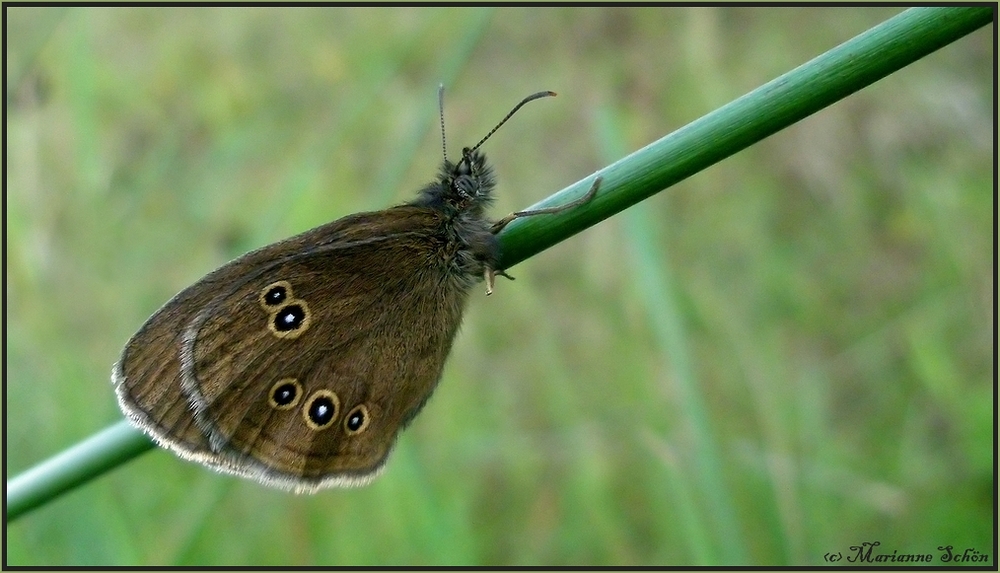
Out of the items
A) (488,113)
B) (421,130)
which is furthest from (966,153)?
(421,130)

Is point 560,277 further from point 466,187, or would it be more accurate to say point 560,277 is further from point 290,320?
point 290,320

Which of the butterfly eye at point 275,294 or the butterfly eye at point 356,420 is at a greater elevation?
the butterfly eye at point 275,294

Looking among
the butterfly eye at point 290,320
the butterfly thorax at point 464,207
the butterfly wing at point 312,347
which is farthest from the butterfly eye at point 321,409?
the butterfly thorax at point 464,207

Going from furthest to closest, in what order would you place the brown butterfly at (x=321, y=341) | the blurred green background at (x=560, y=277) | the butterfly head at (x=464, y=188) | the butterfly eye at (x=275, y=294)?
the blurred green background at (x=560, y=277) → the butterfly head at (x=464, y=188) → the butterfly eye at (x=275, y=294) → the brown butterfly at (x=321, y=341)

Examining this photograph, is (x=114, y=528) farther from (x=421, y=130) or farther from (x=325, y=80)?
(x=325, y=80)

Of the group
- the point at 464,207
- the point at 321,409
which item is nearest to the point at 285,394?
the point at 321,409

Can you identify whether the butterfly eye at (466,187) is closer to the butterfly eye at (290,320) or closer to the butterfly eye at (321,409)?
the butterfly eye at (290,320)

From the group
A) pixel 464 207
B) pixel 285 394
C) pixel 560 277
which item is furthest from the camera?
pixel 560 277

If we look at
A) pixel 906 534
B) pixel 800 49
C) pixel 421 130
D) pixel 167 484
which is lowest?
pixel 167 484
